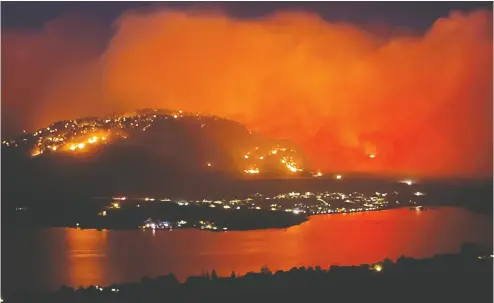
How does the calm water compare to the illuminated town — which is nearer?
the calm water

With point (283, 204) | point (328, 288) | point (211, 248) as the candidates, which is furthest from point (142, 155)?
point (328, 288)

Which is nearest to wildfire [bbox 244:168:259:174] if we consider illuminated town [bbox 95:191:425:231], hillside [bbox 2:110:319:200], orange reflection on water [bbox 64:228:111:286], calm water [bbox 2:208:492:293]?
hillside [bbox 2:110:319:200]

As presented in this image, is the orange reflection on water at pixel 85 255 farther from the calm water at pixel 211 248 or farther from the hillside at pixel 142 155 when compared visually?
the hillside at pixel 142 155

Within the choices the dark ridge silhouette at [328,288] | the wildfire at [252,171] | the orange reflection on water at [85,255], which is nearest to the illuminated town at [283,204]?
the orange reflection on water at [85,255]

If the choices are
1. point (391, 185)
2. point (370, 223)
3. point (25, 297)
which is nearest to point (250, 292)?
point (25, 297)

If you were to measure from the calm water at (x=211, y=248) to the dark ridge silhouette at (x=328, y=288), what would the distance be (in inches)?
263

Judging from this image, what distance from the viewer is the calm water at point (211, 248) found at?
1986 cm

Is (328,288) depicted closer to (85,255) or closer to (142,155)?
(85,255)

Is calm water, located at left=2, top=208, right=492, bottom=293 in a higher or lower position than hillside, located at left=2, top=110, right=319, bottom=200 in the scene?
lower

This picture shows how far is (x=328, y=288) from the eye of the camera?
30.9 feet

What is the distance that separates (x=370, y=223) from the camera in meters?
35.4

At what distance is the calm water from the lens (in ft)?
65.2

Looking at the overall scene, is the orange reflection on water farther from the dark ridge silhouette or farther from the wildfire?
the wildfire

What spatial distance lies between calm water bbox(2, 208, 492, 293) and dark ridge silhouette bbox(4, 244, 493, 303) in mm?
6689
